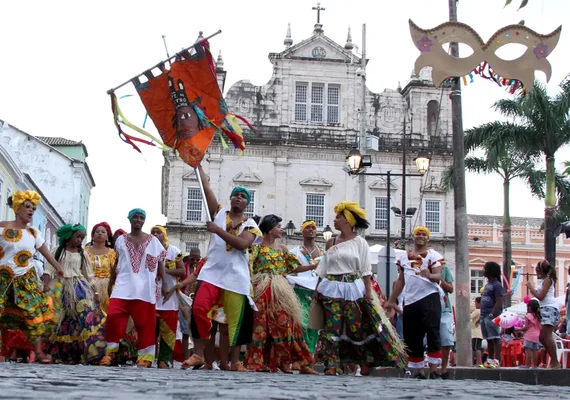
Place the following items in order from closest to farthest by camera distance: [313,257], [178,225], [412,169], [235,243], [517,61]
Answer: [235,243] → [517,61] → [313,257] → [178,225] → [412,169]

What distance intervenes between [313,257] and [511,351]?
7.92 metres

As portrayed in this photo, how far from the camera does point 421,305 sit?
925cm

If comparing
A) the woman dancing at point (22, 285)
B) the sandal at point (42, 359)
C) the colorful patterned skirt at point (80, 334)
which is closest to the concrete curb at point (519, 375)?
the colorful patterned skirt at point (80, 334)

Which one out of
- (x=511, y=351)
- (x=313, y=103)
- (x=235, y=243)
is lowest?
(x=511, y=351)

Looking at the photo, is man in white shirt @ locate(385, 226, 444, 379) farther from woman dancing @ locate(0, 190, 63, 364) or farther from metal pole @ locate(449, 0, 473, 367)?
metal pole @ locate(449, 0, 473, 367)

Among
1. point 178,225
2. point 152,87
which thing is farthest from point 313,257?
point 178,225

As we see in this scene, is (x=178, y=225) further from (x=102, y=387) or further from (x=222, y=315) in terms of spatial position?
(x=102, y=387)

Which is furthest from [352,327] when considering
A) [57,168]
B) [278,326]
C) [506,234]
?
[57,168]

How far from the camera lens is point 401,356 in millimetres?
8719

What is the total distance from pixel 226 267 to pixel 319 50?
129 ft

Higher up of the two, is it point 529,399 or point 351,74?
point 351,74

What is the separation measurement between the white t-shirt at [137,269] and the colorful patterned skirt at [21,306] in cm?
79

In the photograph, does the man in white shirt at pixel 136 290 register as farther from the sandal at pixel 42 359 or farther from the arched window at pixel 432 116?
the arched window at pixel 432 116

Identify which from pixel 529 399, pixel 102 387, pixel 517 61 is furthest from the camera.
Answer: pixel 517 61
